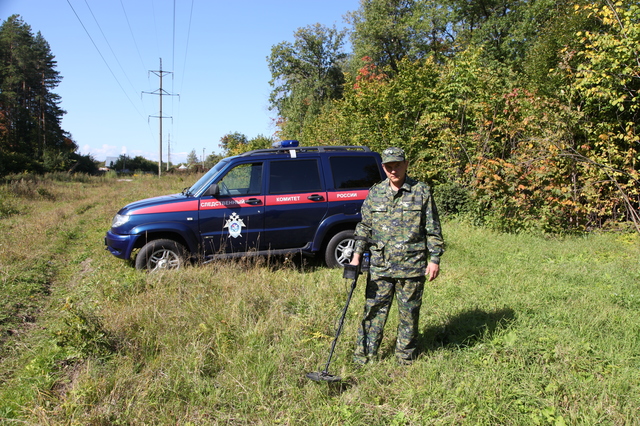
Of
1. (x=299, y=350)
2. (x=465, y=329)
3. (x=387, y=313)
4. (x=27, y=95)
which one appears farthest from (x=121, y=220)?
(x=27, y=95)

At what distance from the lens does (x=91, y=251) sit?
8117 millimetres

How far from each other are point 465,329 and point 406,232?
58.1 inches

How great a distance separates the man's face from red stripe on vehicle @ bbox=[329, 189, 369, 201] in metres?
3.17

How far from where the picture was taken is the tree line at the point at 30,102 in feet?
128

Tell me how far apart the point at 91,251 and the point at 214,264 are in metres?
3.73

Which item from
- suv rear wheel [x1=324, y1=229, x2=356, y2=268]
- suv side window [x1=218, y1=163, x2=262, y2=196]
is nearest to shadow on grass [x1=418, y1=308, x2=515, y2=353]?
suv rear wheel [x1=324, y1=229, x2=356, y2=268]

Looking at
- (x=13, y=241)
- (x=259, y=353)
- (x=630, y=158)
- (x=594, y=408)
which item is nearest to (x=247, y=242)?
(x=259, y=353)

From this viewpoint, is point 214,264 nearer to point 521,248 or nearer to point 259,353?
point 259,353

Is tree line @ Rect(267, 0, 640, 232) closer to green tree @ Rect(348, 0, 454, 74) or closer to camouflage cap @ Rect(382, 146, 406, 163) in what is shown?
camouflage cap @ Rect(382, 146, 406, 163)

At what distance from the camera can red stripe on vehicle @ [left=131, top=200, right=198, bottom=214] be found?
19.8 feet

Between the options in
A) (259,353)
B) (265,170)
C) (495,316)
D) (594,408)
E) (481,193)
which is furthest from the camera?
(481,193)

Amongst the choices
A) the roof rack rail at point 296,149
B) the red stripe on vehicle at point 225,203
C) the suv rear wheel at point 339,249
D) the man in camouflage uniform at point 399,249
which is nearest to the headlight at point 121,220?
the red stripe on vehicle at point 225,203

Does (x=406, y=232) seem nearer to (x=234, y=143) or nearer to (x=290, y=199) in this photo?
(x=290, y=199)

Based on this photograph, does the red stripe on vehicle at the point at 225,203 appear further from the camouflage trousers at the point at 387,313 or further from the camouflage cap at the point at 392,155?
the camouflage cap at the point at 392,155
